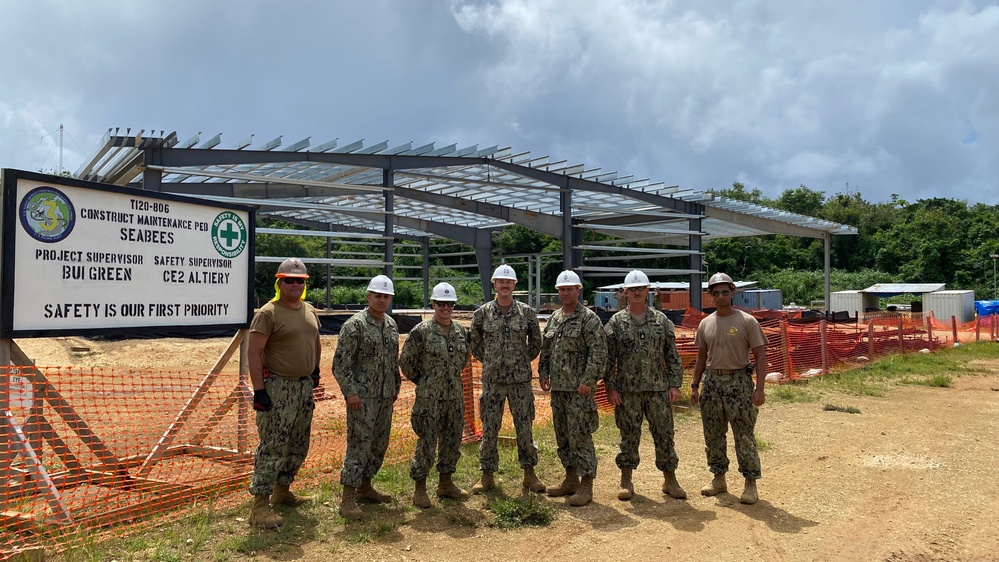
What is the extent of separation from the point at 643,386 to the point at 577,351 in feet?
2.18

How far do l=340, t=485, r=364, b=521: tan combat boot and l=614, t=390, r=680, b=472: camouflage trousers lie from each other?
230 centimetres

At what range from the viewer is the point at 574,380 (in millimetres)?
5852

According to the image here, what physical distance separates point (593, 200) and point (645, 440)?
51.2 ft

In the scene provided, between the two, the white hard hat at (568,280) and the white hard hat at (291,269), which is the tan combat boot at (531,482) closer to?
the white hard hat at (568,280)

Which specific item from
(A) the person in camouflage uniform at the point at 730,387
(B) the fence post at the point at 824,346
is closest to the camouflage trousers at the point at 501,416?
(A) the person in camouflage uniform at the point at 730,387

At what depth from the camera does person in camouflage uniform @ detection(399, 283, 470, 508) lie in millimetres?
5711

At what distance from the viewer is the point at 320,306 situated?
3634 cm

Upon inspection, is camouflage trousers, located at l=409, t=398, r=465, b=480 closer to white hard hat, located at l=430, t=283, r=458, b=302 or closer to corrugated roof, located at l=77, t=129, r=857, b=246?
white hard hat, located at l=430, t=283, r=458, b=302

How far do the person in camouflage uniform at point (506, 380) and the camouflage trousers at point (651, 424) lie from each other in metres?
0.81

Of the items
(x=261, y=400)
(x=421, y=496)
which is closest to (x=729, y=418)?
(x=421, y=496)

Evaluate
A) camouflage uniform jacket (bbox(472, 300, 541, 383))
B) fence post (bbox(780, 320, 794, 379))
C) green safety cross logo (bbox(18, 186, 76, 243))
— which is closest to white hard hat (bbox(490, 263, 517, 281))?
camouflage uniform jacket (bbox(472, 300, 541, 383))

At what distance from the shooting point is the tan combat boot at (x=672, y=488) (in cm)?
600

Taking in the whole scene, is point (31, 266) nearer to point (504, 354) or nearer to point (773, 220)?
point (504, 354)

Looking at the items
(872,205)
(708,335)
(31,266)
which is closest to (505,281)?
(708,335)
